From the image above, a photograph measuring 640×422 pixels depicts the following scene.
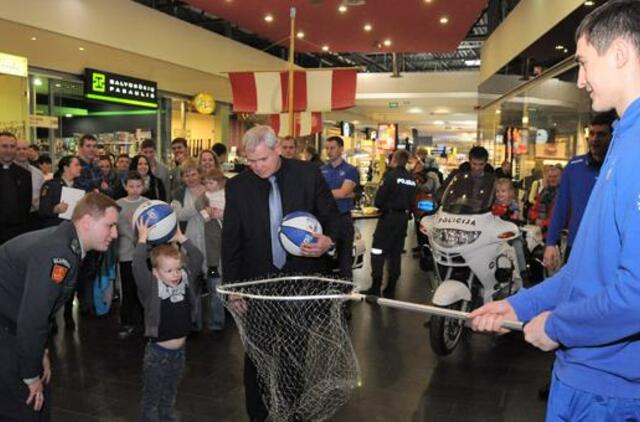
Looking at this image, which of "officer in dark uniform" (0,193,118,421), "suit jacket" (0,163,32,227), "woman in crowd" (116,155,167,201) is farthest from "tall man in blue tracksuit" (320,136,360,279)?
"officer in dark uniform" (0,193,118,421)

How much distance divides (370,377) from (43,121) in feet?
23.5

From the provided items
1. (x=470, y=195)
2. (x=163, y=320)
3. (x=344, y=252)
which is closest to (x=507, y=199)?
(x=470, y=195)

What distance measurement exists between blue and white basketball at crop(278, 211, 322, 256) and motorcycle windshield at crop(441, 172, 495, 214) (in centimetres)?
214

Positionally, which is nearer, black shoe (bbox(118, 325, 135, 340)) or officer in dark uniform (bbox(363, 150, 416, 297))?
black shoe (bbox(118, 325, 135, 340))

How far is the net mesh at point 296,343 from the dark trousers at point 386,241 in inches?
150

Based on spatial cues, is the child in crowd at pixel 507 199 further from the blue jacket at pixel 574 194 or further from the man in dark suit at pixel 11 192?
the man in dark suit at pixel 11 192

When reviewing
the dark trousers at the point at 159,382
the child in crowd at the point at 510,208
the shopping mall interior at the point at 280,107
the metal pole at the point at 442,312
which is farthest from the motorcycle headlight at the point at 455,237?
the metal pole at the point at 442,312

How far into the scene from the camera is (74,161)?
5469 millimetres

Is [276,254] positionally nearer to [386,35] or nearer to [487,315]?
[487,315]

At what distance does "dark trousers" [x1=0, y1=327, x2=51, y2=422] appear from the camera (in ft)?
7.52

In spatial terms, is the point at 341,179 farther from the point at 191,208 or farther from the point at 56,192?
the point at 56,192

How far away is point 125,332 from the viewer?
16.4ft

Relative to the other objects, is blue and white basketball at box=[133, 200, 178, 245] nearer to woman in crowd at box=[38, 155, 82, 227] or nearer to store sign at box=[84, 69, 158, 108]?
woman in crowd at box=[38, 155, 82, 227]

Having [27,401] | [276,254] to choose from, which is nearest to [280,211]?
[276,254]
